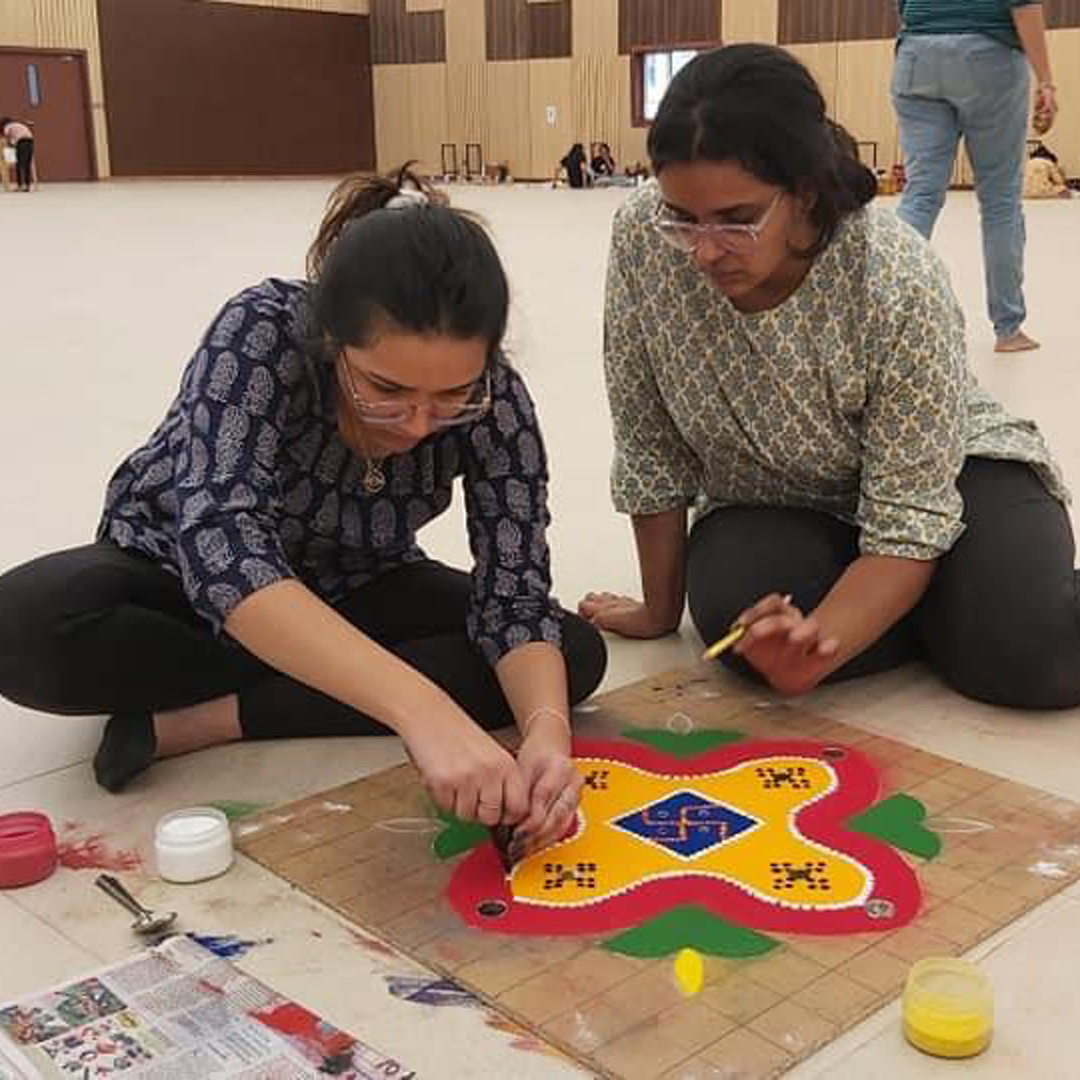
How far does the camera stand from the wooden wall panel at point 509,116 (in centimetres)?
1628

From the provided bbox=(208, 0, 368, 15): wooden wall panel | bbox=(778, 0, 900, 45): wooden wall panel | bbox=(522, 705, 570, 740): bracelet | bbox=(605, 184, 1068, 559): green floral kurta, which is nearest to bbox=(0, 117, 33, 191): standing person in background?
bbox=(208, 0, 368, 15): wooden wall panel

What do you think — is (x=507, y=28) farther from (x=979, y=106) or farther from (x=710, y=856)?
(x=710, y=856)

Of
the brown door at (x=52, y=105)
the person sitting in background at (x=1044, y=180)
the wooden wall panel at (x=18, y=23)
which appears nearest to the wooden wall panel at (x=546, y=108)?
the brown door at (x=52, y=105)

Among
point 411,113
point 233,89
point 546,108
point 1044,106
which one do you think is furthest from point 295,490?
point 411,113

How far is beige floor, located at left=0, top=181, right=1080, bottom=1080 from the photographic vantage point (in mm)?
1145

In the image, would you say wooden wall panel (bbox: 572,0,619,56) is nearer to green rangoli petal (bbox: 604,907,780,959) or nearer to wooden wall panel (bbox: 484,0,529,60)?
wooden wall panel (bbox: 484,0,529,60)

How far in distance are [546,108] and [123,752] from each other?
1548 cm

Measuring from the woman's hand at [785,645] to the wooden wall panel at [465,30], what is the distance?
15.7 m

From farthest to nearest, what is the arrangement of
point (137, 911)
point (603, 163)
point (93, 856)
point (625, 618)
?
point (603, 163), point (625, 618), point (93, 856), point (137, 911)

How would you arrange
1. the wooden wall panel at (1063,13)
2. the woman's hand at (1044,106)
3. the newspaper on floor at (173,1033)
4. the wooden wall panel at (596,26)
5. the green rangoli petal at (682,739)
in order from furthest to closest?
the wooden wall panel at (596,26), the wooden wall panel at (1063,13), the woman's hand at (1044,106), the green rangoli petal at (682,739), the newspaper on floor at (173,1033)

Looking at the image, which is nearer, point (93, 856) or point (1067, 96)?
point (93, 856)

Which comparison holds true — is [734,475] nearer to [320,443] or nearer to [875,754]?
[875,754]

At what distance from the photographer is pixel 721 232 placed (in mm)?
1514

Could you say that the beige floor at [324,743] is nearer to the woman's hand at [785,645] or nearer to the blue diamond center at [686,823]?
the woman's hand at [785,645]
